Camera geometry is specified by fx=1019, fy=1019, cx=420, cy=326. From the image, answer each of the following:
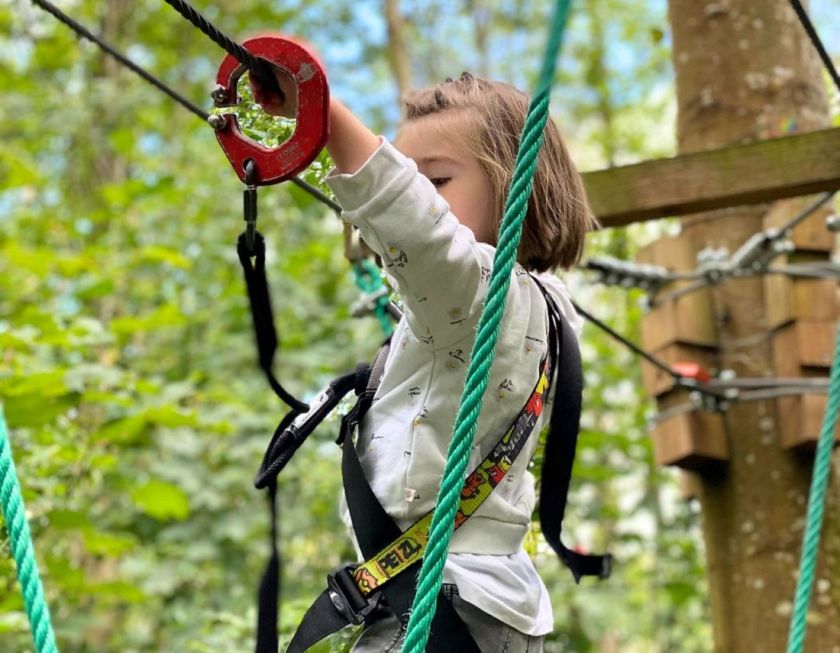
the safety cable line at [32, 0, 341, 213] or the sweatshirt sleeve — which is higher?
the safety cable line at [32, 0, 341, 213]

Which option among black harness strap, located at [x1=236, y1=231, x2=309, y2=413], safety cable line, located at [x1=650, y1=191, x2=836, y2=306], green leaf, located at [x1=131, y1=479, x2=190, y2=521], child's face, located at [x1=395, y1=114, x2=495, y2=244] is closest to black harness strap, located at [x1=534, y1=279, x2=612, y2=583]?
child's face, located at [x1=395, y1=114, x2=495, y2=244]

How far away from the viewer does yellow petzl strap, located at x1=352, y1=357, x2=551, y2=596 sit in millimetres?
1115

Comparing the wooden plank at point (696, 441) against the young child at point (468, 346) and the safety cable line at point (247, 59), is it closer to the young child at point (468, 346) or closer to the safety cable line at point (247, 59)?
the young child at point (468, 346)

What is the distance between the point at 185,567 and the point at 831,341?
263cm

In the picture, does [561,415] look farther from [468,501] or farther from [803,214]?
[803,214]

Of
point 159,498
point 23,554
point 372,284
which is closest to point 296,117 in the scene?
point 23,554

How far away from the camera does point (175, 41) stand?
21.8 feet

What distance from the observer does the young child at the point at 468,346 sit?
3.31ft

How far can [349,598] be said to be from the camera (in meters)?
1.13

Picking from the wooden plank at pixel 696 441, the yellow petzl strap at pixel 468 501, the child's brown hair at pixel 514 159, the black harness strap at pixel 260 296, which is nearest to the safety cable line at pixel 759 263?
the wooden plank at pixel 696 441

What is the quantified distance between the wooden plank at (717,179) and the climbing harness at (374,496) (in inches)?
37.6

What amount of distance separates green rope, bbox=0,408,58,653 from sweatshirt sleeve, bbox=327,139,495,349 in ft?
1.16

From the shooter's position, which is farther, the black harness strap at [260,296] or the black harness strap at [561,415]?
the black harness strap at [561,415]

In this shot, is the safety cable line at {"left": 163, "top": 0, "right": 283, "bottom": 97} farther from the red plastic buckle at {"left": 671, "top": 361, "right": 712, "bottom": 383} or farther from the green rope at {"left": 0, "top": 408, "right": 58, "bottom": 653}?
the red plastic buckle at {"left": 671, "top": 361, "right": 712, "bottom": 383}
